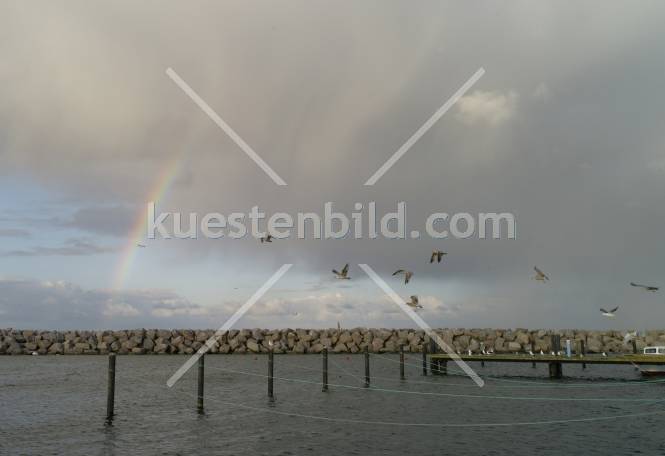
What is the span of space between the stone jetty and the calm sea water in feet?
89.6

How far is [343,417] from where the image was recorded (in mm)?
30250

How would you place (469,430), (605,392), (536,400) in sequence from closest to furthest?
(469,430) → (536,400) → (605,392)

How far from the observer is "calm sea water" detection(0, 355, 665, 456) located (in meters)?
23.5

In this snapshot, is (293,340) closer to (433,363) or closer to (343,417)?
(433,363)

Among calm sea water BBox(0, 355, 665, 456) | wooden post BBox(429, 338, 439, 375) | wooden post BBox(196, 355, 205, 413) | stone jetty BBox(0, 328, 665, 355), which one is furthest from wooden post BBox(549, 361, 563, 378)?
wooden post BBox(196, 355, 205, 413)

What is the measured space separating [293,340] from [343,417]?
56.0m

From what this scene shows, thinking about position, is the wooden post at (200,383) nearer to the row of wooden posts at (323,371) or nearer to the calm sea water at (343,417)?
the row of wooden posts at (323,371)

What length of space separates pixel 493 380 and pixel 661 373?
1206 centimetres

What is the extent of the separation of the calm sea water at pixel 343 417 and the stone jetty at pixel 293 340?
27.3m

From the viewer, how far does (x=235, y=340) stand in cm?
8594

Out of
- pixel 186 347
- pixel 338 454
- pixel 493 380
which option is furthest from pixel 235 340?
pixel 338 454

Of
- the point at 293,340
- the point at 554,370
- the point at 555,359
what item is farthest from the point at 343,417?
the point at 293,340

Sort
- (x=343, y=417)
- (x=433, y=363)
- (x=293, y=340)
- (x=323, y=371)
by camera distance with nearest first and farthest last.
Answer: (x=343, y=417) → (x=323, y=371) → (x=433, y=363) → (x=293, y=340)

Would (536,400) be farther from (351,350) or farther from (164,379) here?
(351,350)
